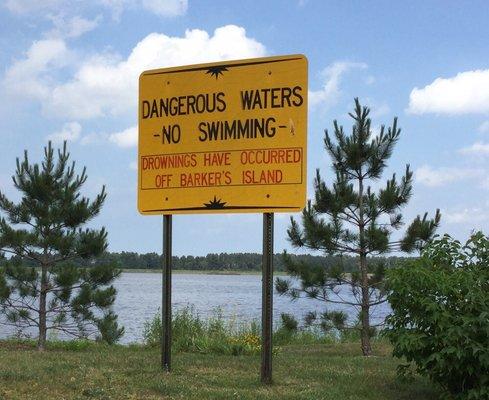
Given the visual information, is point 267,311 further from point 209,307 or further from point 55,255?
point 209,307

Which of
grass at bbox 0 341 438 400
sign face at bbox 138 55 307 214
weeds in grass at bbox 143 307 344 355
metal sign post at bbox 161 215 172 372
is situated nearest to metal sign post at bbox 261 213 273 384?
grass at bbox 0 341 438 400

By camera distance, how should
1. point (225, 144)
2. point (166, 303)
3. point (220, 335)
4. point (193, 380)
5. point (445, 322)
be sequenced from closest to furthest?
point (445, 322)
point (193, 380)
point (225, 144)
point (166, 303)
point (220, 335)

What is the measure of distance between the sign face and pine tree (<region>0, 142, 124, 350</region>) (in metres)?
8.21

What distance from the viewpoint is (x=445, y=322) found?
816cm

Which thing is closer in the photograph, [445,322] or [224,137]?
[445,322]

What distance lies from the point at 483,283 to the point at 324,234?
25.0ft

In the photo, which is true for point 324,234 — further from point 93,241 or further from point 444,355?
point 444,355

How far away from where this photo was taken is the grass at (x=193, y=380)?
8.13 m

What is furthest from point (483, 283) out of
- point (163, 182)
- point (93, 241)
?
point (93, 241)

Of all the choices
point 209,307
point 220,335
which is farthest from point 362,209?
point 209,307

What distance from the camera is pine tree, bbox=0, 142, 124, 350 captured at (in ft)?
58.7

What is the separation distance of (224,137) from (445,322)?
3.73 m

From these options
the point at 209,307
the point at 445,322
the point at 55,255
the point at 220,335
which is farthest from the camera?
the point at 209,307

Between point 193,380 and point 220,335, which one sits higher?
point 193,380
